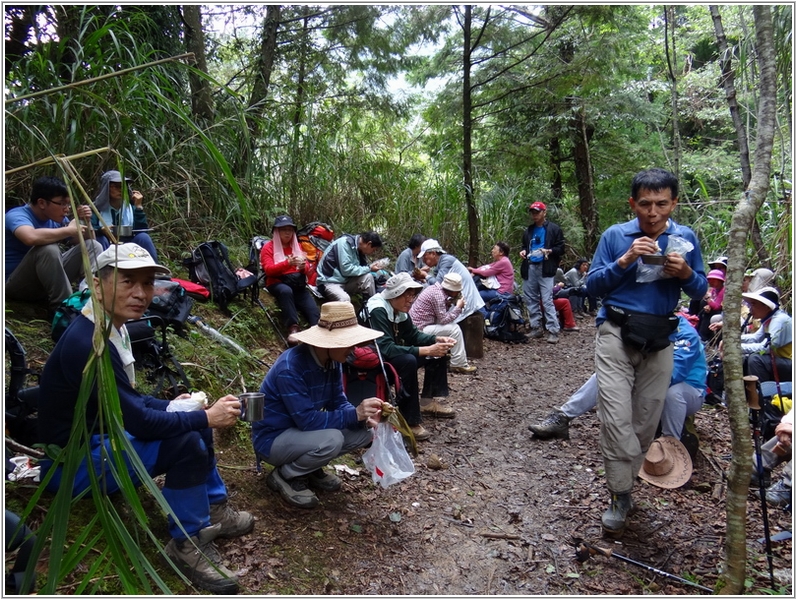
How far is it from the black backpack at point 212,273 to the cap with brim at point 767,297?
4.59 metres

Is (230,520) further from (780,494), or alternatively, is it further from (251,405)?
(780,494)

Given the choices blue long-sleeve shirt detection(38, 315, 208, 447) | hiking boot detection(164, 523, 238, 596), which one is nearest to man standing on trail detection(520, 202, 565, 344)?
hiking boot detection(164, 523, 238, 596)

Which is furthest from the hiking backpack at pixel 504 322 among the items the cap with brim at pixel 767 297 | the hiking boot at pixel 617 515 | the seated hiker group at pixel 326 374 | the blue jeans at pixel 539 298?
the hiking boot at pixel 617 515

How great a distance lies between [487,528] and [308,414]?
1.27m

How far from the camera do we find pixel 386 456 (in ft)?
10.2

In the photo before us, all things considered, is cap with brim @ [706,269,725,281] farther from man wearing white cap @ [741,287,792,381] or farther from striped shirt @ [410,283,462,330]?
striped shirt @ [410,283,462,330]

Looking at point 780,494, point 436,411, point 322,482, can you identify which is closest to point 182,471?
point 322,482

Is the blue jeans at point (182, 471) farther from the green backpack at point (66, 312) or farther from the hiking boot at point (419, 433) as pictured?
the hiking boot at point (419, 433)

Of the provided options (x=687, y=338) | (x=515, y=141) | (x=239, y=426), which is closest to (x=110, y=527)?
(x=239, y=426)

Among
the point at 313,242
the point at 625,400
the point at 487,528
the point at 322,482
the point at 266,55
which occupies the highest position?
the point at 266,55

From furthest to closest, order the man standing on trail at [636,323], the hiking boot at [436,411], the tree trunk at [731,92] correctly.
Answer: the hiking boot at [436,411] < the tree trunk at [731,92] < the man standing on trail at [636,323]

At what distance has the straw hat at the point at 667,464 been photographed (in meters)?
3.49

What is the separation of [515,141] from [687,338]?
9.30 metres

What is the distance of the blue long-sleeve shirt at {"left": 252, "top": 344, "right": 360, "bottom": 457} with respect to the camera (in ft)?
9.46
